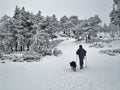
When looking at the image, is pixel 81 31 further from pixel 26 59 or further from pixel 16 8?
pixel 26 59

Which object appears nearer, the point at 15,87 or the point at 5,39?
the point at 15,87

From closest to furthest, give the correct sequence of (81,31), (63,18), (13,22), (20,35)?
1. (20,35)
2. (13,22)
3. (81,31)
4. (63,18)

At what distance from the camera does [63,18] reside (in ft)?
215

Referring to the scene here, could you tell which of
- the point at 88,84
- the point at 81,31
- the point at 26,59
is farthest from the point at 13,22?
the point at 88,84

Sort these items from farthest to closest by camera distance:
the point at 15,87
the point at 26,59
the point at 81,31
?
1. the point at 81,31
2. the point at 26,59
3. the point at 15,87

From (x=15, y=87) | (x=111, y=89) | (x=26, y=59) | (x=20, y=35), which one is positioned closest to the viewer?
(x=111, y=89)

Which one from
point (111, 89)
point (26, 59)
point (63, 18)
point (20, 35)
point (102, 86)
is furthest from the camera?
point (63, 18)

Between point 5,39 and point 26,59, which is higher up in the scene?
point 5,39

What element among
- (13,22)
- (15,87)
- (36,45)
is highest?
→ (13,22)

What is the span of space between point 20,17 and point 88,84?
89.4 ft

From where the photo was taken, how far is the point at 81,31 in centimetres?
3984

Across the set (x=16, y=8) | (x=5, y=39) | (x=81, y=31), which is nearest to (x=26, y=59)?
(x=5, y=39)

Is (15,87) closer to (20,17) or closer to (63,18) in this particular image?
(20,17)

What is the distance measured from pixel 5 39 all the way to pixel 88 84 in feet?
89.8
